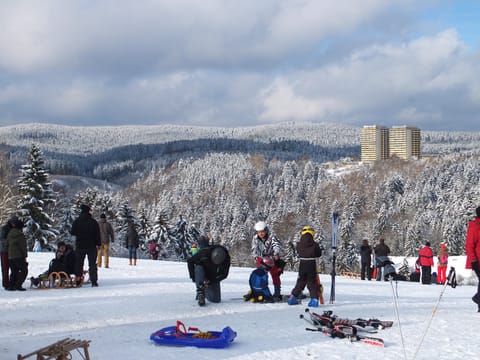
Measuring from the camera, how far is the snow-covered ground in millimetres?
7629

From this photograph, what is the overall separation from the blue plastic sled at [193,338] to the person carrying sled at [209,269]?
9.71 feet

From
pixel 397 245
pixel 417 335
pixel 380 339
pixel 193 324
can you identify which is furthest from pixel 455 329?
pixel 397 245

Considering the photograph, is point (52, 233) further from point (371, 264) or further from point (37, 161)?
point (371, 264)

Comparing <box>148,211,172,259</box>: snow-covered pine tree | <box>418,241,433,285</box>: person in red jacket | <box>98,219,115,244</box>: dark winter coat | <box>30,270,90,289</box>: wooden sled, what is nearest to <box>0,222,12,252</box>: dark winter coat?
<box>30,270,90,289</box>: wooden sled

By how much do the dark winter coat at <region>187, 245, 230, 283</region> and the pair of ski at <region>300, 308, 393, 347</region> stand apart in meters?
2.29

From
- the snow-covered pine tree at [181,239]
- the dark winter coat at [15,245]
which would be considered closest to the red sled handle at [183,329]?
the dark winter coat at [15,245]

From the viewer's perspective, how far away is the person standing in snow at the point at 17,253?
42.3ft

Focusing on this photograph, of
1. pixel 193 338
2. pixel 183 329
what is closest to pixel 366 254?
pixel 183 329

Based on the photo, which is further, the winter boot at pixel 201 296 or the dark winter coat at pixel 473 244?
the winter boot at pixel 201 296

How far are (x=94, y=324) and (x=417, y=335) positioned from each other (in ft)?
16.2

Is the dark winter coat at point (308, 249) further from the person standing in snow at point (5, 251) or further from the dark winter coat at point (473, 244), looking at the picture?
the person standing in snow at point (5, 251)

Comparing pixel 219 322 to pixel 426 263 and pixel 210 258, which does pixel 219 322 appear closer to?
pixel 210 258

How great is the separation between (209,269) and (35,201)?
28.7 metres

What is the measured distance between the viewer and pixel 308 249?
11.0m
